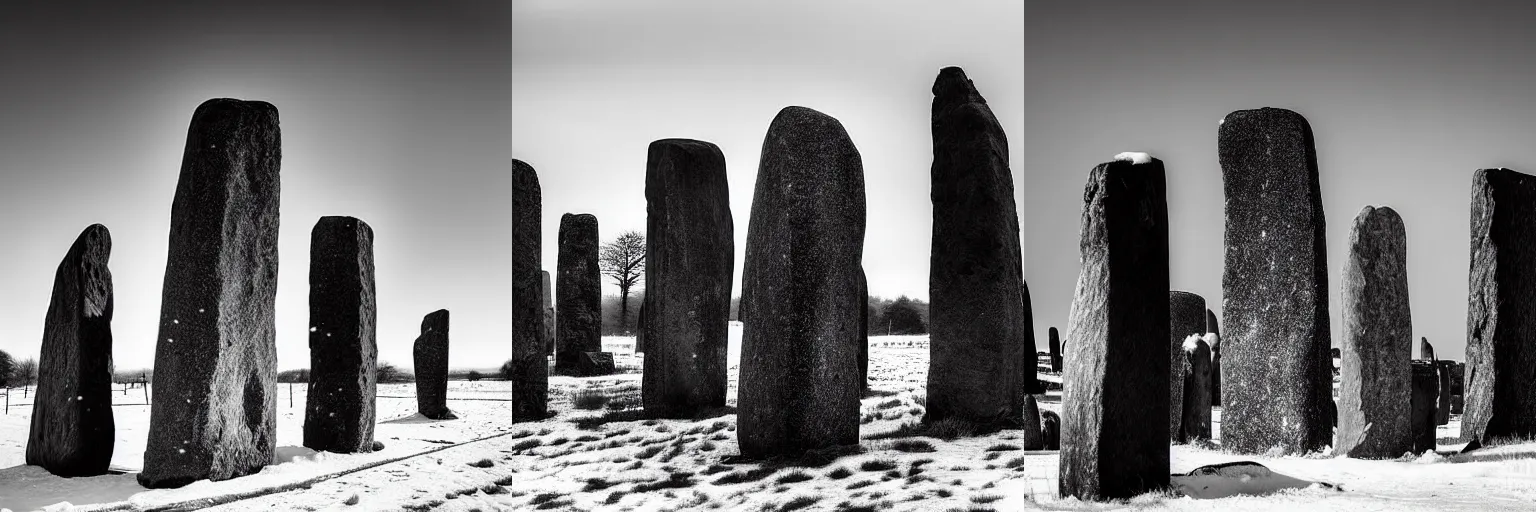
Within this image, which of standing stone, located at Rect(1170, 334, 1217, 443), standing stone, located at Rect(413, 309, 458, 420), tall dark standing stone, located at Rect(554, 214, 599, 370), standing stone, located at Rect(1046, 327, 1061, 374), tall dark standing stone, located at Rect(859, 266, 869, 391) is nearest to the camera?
tall dark standing stone, located at Rect(859, 266, 869, 391)

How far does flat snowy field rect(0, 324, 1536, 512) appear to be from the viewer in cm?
590

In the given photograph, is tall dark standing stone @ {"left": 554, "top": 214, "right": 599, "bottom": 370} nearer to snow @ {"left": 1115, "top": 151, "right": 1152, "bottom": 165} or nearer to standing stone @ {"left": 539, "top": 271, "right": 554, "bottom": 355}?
standing stone @ {"left": 539, "top": 271, "right": 554, "bottom": 355}

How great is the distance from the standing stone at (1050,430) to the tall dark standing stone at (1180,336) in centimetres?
233

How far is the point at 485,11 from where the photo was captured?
11438 millimetres

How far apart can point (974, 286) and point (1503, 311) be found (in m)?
5.26

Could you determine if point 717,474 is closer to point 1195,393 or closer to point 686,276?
point 686,276

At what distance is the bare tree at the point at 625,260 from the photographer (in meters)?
A: 11.6

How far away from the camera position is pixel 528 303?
11.3 m

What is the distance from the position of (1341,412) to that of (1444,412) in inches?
223

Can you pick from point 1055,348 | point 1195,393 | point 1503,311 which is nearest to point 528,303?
point 1195,393

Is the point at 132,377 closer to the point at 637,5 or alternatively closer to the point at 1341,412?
the point at 637,5

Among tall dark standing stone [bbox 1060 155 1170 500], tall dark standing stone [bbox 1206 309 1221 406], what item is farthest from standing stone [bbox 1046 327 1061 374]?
tall dark standing stone [bbox 1060 155 1170 500]

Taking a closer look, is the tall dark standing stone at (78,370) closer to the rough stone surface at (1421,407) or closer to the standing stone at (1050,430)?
the standing stone at (1050,430)

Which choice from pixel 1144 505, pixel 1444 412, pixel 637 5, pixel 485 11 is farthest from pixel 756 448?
pixel 1444 412
